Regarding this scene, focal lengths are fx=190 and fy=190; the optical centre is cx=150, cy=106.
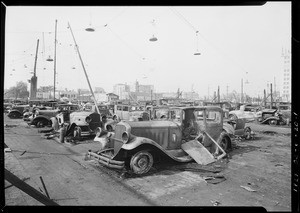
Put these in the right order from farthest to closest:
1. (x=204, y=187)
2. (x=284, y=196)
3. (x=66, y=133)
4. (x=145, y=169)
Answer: (x=66, y=133)
(x=145, y=169)
(x=204, y=187)
(x=284, y=196)

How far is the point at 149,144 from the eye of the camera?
498 centimetres

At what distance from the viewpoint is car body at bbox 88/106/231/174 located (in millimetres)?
4793

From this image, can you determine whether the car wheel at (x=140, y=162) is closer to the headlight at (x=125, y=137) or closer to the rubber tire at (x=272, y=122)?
the headlight at (x=125, y=137)

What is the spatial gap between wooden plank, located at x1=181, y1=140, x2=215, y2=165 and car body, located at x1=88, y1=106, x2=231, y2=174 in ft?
0.53

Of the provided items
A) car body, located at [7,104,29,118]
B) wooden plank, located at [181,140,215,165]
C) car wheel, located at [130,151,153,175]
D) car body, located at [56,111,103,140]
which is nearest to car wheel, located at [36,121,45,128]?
car body, located at [56,111,103,140]

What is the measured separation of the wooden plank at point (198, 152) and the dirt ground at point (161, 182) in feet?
0.57

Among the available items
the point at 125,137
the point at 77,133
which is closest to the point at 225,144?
the point at 125,137

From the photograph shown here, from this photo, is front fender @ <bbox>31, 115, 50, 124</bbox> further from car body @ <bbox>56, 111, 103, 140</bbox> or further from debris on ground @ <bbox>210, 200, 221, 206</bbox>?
debris on ground @ <bbox>210, 200, 221, 206</bbox>

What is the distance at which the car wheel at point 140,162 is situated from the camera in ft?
15.5

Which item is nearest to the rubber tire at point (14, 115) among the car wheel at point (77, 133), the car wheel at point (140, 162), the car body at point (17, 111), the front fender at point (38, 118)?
the car body at point (17, 111)

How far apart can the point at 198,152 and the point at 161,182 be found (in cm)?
180
